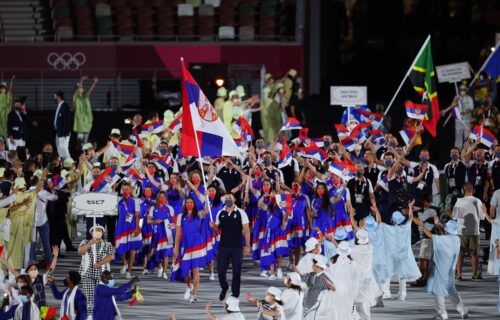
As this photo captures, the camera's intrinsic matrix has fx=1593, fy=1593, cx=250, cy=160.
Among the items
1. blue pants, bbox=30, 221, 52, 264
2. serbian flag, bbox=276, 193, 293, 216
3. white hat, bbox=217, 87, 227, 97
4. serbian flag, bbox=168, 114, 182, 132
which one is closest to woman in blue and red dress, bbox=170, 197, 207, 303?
serbian flag, bbox=276, 193, 293, 216

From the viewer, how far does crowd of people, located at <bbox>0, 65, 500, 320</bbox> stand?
70.3 feet

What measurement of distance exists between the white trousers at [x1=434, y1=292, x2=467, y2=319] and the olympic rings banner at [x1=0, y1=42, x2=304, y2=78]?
19697 millimetres

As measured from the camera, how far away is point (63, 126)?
36875 mm

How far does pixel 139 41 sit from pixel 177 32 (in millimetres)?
1395

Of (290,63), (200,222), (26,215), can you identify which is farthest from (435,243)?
(290,63)

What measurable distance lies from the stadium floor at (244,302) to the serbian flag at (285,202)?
4.19 ft

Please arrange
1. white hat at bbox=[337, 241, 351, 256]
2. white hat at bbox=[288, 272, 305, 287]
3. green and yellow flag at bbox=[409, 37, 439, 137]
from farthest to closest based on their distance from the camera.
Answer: green and yellow flag at bbox=[409, 37, 439, 137] < white hat at bbox=[337, 241, 351, 256] < white hat at bbox=[288, 272, 305, 287]

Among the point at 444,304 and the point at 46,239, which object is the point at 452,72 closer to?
the point at 46,239

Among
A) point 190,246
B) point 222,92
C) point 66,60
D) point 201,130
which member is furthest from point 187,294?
point 66,60

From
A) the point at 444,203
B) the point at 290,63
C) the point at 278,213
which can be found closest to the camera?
the point at 278,213

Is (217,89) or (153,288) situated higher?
(217,89)

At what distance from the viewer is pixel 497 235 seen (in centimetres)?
2678

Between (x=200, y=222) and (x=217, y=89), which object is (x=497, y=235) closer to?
(x=200, y=222)

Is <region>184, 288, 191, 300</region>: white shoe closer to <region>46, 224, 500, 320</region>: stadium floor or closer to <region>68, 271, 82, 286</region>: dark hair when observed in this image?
<region>46, 224, 500, 320</region>: stadium floor
